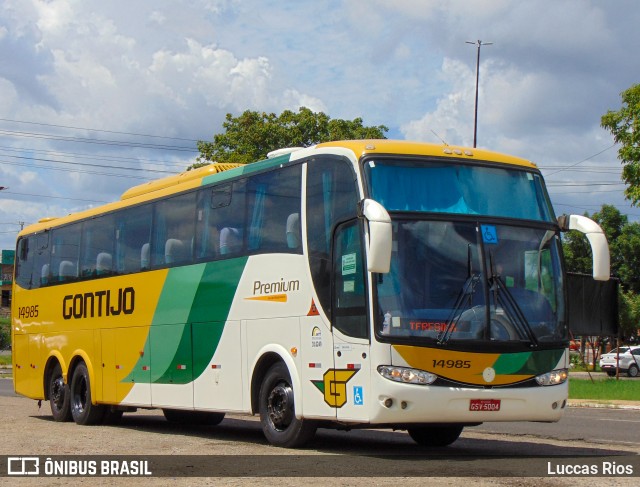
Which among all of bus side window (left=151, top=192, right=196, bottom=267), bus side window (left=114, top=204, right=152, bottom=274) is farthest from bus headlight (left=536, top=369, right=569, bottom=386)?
bus side window (left=114, top=204, right=152, bottom=274)

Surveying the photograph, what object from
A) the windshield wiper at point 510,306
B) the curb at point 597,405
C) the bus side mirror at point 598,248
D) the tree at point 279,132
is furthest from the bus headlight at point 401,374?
the tree at point 279,132

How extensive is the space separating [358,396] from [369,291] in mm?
1155

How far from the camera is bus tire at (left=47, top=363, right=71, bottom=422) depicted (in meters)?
20.0

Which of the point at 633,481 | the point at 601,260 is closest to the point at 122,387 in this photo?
the point at 601,260

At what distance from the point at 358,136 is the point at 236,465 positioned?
39667 mm

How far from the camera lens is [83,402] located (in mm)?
19609

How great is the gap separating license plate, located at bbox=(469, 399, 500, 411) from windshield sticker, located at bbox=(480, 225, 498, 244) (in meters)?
1.78

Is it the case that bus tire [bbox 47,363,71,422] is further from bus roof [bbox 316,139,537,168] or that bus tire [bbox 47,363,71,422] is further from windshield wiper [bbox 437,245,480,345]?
windshield wiper [bbox 437,245,480,345]

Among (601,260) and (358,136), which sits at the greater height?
(358,136)

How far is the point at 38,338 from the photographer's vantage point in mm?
21516

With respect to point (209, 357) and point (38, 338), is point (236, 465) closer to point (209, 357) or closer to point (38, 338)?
point (209, 357)

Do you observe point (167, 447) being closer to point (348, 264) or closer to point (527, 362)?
point (348, 264)

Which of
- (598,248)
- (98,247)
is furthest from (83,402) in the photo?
(598,248)

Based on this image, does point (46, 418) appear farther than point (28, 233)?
No
